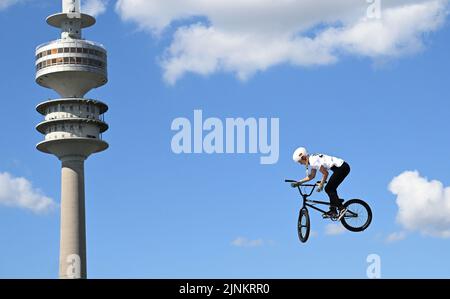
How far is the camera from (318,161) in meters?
52.2

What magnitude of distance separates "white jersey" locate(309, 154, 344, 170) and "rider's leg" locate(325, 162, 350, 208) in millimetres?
354

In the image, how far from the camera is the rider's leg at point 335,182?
53406mm

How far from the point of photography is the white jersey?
51.9m

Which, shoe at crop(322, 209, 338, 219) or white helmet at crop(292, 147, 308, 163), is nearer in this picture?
white helmet at crop(292, 147, 308, 163)

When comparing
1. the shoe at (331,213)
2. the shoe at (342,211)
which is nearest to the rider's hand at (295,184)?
the shoe at (331,213)

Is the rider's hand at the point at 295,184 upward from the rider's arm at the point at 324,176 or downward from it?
downward

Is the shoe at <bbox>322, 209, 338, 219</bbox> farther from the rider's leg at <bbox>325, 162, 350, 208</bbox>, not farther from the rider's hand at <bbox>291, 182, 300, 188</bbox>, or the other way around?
the rider's hand at <bbox>291, 182, 300, 188</bbox>

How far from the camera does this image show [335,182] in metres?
53.6

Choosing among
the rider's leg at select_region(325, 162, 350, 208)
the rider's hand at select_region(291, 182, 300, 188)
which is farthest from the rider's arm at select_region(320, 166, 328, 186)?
the rider's hand at select_region(291, 182, 300, 188)

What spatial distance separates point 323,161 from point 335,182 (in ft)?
5.64

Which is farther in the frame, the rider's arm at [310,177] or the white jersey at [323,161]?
the white jersey at [323,161]

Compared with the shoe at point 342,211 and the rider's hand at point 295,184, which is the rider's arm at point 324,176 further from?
the shoe at point 342,211

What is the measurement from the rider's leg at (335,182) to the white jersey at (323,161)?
35 cm
